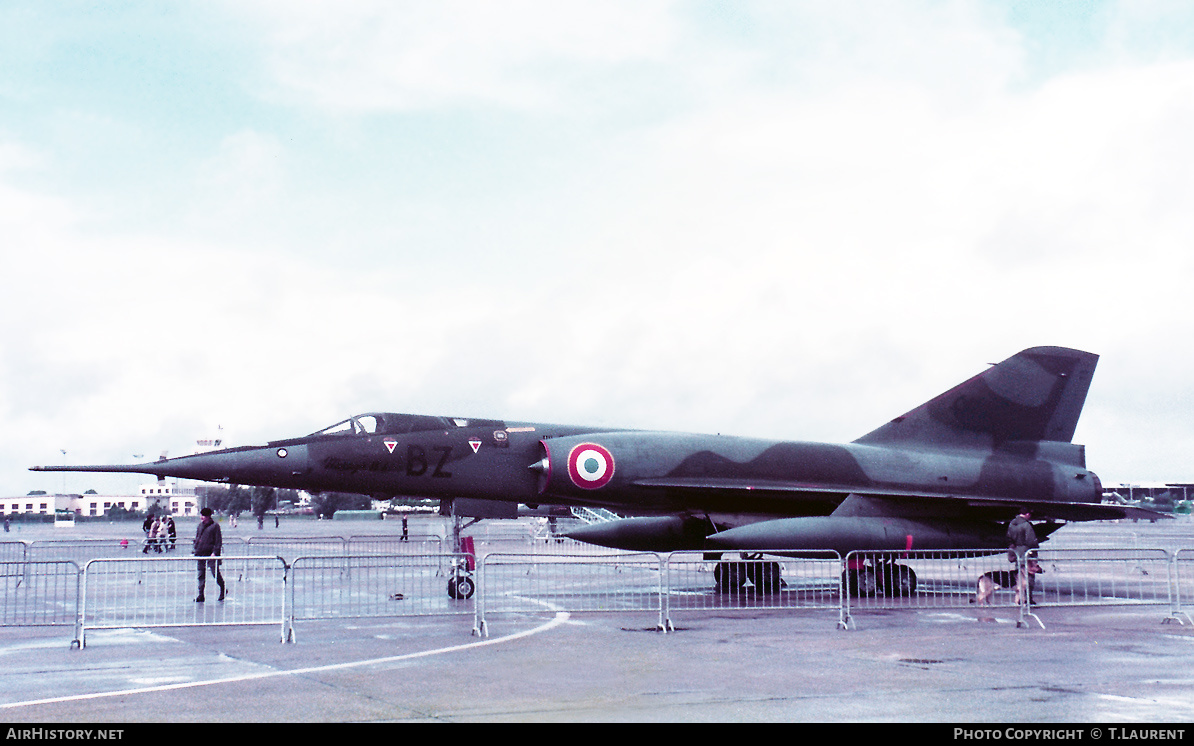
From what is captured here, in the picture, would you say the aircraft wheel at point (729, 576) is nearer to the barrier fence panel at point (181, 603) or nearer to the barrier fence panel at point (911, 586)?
the barrier fence panel at point (911, 586)

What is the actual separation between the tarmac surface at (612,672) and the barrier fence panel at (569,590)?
0.75 metres

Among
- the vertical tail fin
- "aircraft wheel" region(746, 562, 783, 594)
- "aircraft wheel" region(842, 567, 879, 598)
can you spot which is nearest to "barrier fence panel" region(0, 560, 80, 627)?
"aircraft wheel" region(746, 562, 783, 594)

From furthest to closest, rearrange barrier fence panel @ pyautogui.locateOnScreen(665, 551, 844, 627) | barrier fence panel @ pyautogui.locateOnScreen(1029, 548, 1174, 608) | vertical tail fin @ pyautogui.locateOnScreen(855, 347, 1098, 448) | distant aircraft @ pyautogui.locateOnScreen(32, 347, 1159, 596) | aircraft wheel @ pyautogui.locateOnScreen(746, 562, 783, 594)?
vertical tail fin @ pyautogui.locateOnScreen(855, 347, 1098, 448) < aircraft wheel @ pyautogui.locateOnScreen(746, 562, 783, 594) < distant aircraft @ pyautogui.locateOnScreen(32, 347, 1159, 596) < barrier fence panel @ pyautogui.locateOnScreen(665, 551, 844, 627) < barrier fence panel @ pyautogui.locateOnScreen(1029, 548, 1174, 608)

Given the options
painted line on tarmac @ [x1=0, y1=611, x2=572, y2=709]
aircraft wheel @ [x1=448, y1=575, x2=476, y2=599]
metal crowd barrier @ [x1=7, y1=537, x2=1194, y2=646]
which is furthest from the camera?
aircraft wheel @ [x1=448, y1=575, x2=476, y2=599]

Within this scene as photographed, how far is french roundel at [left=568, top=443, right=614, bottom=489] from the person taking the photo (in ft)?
58.3

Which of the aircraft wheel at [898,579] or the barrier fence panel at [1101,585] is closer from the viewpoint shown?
the barrier fence panel at [1101,585]

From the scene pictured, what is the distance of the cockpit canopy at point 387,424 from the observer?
17219 mm

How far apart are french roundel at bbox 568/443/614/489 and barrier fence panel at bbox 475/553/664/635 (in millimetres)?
1217

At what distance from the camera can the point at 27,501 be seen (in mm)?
185625

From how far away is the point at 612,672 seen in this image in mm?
9188

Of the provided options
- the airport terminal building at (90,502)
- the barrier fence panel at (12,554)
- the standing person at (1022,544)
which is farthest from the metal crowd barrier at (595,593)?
the airport terminal building at (90,502)

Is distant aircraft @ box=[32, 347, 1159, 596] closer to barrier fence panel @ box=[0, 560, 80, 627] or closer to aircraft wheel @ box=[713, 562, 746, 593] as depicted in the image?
aircraft wheel @ box=[713, 562, 746, 593]

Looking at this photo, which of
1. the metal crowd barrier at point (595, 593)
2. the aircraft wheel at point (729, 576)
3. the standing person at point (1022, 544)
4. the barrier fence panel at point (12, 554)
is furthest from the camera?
the barrier fence panel at point (12, 554)
